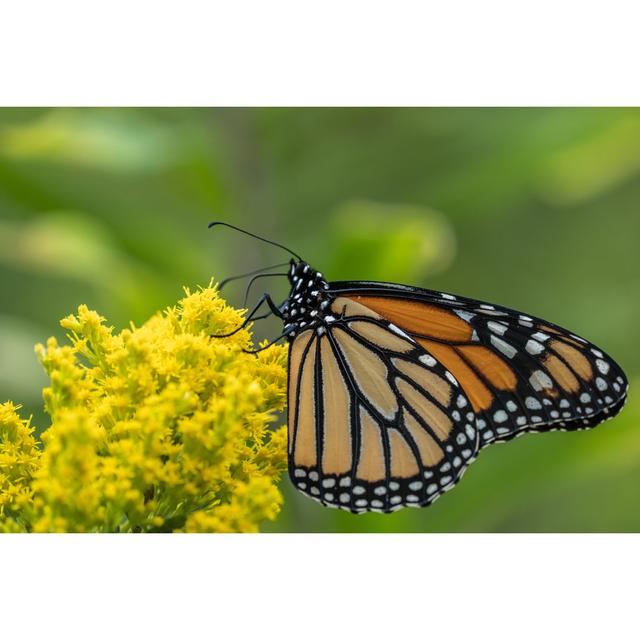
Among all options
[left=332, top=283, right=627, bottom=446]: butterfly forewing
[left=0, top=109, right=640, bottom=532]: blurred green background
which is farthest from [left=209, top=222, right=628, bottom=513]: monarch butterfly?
[left=0, top=109, right=640, bottom=532]: blurred green background

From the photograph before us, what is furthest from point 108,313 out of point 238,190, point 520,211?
point 520,211

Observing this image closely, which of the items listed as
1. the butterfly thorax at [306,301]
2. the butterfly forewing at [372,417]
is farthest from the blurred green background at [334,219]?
the butterfly forewing at [372,417]

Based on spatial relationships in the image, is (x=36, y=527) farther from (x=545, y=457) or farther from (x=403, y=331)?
(x=545, y=457)

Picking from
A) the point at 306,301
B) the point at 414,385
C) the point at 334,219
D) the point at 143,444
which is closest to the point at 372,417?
the point at 414,385

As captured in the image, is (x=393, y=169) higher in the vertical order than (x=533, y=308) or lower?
higher

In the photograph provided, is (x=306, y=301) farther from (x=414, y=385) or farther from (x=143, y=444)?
(x=143, y=444)

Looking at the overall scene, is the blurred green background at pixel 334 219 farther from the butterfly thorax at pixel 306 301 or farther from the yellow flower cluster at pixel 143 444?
the yellow flower cluster at pixel 143 444
